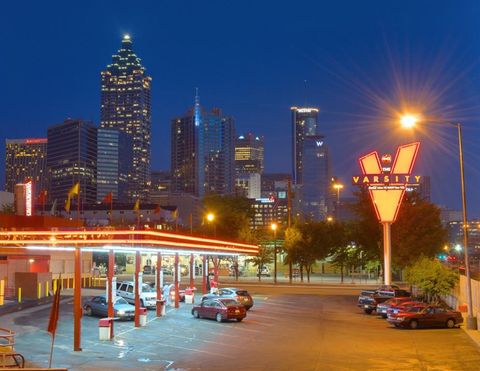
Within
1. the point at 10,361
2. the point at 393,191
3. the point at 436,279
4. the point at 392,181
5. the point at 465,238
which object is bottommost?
the point at 10,361

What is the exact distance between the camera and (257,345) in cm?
2800

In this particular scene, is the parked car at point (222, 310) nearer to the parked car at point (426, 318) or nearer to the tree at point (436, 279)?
the parked car at point (426, 318)

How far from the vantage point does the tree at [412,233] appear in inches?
2886

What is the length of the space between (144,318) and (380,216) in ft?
81.4

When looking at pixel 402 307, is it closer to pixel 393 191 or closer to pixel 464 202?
pixel 464 202

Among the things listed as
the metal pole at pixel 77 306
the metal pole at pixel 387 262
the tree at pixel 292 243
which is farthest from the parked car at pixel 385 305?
the tree at pixel 292 243

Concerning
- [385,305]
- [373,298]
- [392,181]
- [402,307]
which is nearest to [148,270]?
[392,181]

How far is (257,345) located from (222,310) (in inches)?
366

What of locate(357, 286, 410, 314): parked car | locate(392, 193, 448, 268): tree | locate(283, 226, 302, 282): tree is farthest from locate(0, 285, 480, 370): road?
locate(283, 226, 302, 282): tree

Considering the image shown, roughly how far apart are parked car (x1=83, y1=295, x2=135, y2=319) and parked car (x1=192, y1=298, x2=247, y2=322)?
14.0 feet

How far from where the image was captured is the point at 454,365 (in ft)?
76.0

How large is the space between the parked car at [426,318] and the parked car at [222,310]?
8.25m

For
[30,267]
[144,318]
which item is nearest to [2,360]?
[144,318]

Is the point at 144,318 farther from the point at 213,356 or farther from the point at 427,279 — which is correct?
the point at 427,279
